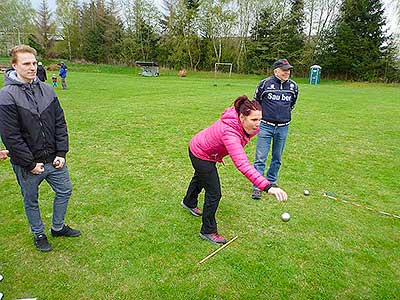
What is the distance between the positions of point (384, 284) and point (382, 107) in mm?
14230

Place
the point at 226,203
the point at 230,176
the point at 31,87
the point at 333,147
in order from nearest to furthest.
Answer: the point at 31,87
the point at 226,203
the point at 230,176
the point at 333,147

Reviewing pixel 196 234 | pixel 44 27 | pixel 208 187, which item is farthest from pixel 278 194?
pixel 44 27

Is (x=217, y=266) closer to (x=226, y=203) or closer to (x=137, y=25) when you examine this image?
(x=226, y=203)

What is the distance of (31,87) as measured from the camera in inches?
120

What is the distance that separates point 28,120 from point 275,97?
10.9 feet

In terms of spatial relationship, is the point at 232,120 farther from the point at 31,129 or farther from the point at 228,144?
the point at 31,129

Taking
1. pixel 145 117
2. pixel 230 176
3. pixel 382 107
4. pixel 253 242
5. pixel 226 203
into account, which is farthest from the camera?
pixel 382 107

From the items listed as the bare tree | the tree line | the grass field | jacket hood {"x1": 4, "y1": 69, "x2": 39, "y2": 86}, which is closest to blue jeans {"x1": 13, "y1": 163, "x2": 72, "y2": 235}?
the grass field

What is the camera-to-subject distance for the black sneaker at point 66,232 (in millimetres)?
3822

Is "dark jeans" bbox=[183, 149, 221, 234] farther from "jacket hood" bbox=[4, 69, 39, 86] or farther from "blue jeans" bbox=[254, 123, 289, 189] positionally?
"jacket hood" bbox=[4, 69, 39, 86]

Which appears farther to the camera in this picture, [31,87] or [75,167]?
[75,167]

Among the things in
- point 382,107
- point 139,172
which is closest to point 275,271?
point 139,172

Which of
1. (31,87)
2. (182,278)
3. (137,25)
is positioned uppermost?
(137,25)

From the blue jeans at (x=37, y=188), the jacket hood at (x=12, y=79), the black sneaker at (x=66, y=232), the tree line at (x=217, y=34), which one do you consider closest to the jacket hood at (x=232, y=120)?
the blue jeans at (x=37, y=188)
